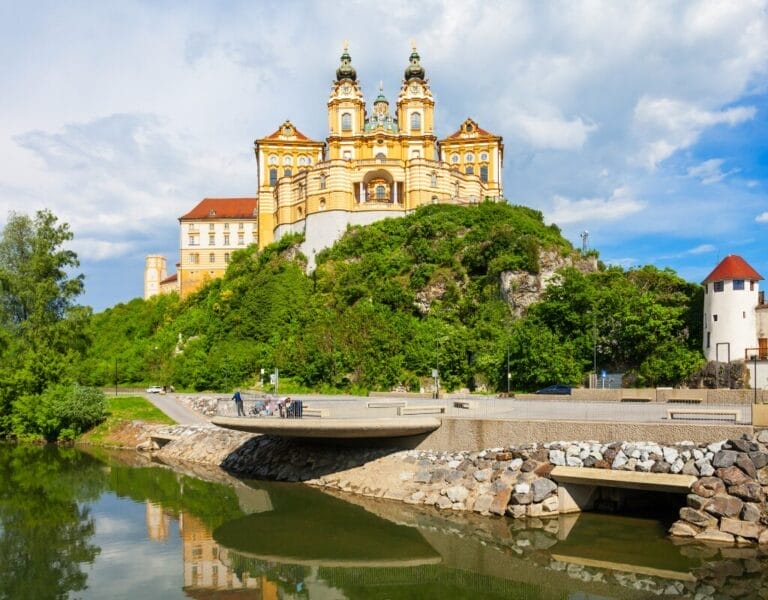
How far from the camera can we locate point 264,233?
249ft

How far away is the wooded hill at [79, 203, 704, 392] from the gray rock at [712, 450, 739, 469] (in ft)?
75.1

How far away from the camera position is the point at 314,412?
26.5m

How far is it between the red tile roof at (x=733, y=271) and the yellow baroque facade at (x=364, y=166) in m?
29.0

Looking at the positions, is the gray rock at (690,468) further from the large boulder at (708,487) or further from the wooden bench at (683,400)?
the wooden bench at (683,400)

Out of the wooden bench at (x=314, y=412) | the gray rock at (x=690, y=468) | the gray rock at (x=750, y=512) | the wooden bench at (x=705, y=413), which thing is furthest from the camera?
the wooden bench at (x=314, y=412)

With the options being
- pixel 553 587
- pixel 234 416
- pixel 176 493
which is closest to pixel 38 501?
pixel 176 493

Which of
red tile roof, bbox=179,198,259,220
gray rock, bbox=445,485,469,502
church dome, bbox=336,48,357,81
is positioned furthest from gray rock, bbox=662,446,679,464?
red tile roof, bbox=179,198,259,220

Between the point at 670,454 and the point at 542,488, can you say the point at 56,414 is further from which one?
the point at 670,454

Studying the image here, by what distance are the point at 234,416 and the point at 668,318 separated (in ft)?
95.5

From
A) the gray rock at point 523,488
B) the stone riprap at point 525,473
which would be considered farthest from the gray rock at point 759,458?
the gray rock at point 523,488

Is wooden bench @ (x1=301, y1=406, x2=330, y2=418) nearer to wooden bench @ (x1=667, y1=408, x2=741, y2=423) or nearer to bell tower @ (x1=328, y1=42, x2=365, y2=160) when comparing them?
wooden bench @ (x1=667, y1=408, x2=741, y2=423)

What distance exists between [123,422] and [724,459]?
119ft

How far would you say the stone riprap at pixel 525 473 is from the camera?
19.3 m

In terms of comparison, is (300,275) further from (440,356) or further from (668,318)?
(668,318)
